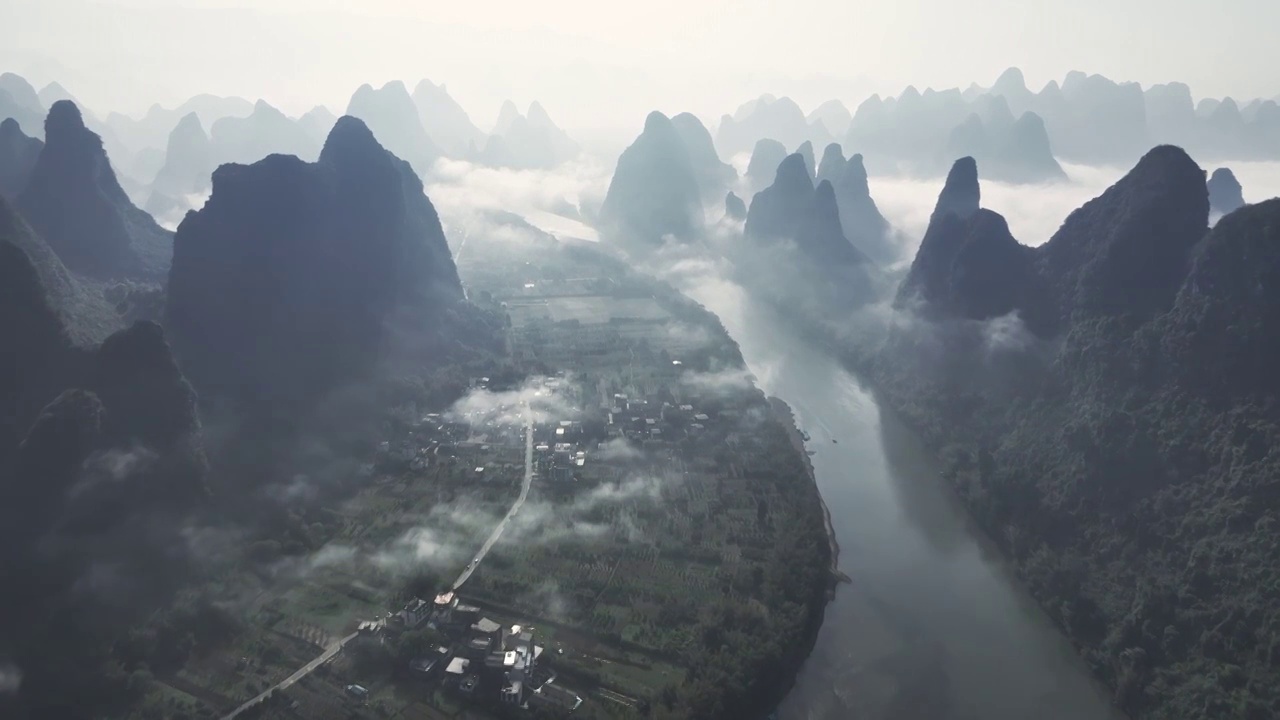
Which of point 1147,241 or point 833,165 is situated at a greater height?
point 833,165

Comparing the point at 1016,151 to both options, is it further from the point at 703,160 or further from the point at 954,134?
the point at 703,160

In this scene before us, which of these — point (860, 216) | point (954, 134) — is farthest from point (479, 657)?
point (954, 134)

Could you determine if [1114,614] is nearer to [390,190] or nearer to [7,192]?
[390,190]

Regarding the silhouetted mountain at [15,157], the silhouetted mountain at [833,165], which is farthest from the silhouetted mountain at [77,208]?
the silhouetted mountain at [833,165]

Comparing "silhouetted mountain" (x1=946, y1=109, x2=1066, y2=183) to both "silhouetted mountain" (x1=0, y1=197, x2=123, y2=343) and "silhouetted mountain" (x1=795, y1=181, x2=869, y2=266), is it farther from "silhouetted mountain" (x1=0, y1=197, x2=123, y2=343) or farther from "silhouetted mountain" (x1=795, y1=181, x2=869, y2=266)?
"silhouetted mountain" (x1=0, y1=197, x2=123, y2=343)

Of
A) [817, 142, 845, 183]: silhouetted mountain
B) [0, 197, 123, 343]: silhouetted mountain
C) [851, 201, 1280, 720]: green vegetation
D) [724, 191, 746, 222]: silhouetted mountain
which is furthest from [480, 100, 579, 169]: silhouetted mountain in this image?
[851, 201, 1280, 720]: green vegetation

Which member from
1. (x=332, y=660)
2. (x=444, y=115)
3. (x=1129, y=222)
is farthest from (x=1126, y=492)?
(x=444, y=115)

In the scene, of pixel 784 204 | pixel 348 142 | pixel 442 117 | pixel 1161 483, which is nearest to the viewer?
pixel 1161 483
